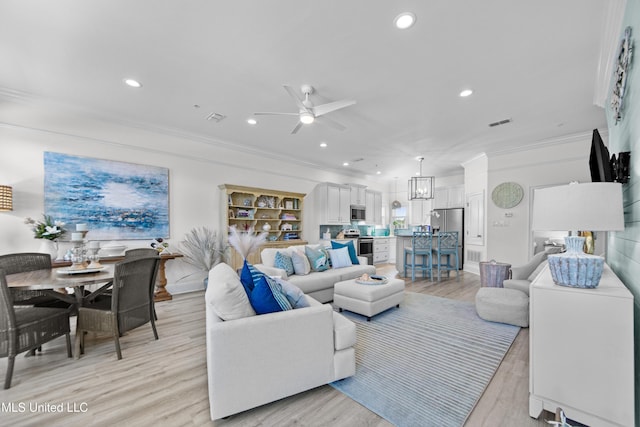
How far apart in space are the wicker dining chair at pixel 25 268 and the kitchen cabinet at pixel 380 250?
6.97 metres

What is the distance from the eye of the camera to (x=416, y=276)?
5984 millimetres

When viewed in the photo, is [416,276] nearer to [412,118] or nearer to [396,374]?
[412,118]

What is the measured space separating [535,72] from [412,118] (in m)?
1.53

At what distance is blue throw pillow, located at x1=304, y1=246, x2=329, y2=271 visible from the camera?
4.15m

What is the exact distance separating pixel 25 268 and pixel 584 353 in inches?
196

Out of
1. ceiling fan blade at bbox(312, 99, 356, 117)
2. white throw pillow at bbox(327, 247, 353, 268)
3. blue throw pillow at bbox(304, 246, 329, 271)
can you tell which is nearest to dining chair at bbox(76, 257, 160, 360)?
blue throw pillow at bbox(304, 246, 329, 271)

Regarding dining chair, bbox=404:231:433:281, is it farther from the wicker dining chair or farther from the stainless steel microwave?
the wicker dining chair

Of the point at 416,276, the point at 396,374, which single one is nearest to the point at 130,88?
the point at 396,374

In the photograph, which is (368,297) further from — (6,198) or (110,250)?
(6,198)

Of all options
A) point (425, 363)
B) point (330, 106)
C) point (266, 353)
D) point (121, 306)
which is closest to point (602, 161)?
point (425, 363)

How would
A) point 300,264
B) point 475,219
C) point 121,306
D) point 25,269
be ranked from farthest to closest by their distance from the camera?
point 475,219 < point 300,264 < point 25,269 < point 121,306

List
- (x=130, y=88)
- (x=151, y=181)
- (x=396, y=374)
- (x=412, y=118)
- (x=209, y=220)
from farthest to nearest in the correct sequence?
(x=209, y=220) < (x=151, y=181) < (x=412, y=118) < (x=130, y=88) < (x=396, y=374)

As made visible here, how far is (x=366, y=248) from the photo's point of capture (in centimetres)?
762

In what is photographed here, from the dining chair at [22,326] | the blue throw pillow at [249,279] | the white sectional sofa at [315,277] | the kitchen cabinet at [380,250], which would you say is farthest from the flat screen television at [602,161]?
the kitchen cabinet at [380,250]
